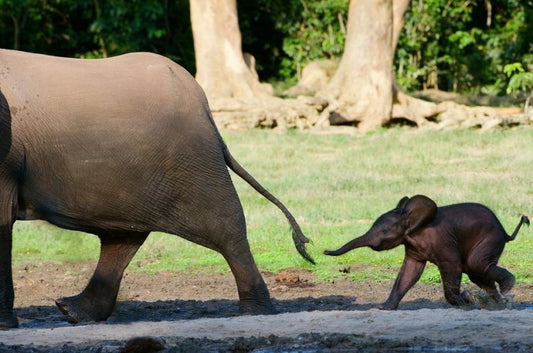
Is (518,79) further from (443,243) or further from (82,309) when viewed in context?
(82,309)

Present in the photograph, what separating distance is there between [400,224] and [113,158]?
1.93 metres

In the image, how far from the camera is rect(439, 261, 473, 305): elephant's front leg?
790cm

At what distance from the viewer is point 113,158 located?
7.63 m

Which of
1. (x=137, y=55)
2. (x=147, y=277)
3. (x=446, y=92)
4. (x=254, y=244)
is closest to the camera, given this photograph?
(x=137, y=55)

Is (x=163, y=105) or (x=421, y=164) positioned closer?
(x=163, y=105)

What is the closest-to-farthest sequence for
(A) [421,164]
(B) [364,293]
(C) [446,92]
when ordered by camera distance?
(B) [364,293] → (A) [421,164] → (C) [446,92]

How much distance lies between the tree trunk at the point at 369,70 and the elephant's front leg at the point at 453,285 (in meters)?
11.5

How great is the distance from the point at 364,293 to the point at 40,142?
9.94ft

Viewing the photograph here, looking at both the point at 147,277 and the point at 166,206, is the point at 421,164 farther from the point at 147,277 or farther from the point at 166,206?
the point at 166,206

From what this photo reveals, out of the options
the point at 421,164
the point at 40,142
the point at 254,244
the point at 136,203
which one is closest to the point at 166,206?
the point at 136,203

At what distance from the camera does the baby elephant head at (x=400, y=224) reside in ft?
26.1

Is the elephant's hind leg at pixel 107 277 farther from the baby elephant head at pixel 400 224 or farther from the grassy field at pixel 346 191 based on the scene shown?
the baby elephant head at pixel 400 224

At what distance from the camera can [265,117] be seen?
61.8ft

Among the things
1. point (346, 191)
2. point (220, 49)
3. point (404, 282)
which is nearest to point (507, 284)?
point (404, 282)
